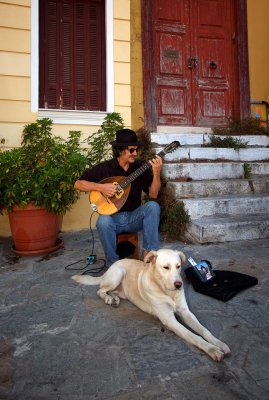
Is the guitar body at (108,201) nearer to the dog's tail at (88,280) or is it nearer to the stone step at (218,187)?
the dog's tail at (88,280)

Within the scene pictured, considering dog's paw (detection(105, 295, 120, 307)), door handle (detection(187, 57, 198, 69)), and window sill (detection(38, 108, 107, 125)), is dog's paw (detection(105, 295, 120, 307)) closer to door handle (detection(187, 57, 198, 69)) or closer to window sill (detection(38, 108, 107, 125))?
window sill (detection(38, 108, 107, 125))

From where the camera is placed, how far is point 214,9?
241 inches

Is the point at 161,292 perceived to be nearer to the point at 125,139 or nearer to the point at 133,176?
the point at 133,176

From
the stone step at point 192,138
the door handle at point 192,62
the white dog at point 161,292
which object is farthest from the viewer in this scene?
the door handle at point 192,62

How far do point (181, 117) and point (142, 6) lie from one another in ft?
6.71

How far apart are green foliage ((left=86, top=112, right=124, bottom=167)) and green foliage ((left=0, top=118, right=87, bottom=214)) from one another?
743 mm

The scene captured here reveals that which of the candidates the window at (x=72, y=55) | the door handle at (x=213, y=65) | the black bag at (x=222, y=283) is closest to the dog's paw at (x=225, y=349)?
the black bag at (x=222, y=283)

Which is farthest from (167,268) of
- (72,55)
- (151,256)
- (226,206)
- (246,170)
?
(72,55)

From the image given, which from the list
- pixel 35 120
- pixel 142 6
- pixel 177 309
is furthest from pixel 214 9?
pixel 177 309

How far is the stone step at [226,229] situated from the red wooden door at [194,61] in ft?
8.68

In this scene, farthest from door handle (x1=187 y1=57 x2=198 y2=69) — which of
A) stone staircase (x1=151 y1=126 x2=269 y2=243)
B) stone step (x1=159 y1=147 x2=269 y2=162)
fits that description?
stone step (x1=159 y1=147 x2=269 y2=162)

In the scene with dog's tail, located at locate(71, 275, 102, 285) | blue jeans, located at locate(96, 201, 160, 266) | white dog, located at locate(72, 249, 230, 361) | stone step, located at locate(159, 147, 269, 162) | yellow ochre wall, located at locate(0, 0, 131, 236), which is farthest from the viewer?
stone step, located at locate(159, 147, 269, 162)

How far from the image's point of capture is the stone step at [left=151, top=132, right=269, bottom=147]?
5312 millimetres

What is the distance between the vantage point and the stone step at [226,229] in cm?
385
